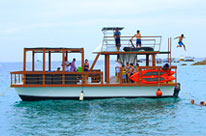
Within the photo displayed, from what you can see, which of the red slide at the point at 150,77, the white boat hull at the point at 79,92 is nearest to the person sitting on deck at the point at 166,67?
the red slide at the point at 150,77

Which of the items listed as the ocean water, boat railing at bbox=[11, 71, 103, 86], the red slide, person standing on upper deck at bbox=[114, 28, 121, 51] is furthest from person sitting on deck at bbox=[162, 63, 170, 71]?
boat railing at bbox=[11, 71, 103, 86]

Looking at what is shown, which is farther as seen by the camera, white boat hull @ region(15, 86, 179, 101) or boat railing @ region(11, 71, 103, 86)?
white boat hull @ region(15, 86, 179, 101)

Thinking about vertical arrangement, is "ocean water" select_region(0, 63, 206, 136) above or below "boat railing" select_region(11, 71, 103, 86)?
below

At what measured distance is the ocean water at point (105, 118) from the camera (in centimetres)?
1419

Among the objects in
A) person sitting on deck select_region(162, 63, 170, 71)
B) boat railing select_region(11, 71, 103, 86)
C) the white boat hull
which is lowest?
the white boat hull

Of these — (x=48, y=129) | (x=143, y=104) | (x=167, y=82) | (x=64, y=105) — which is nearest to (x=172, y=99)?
(x=167, y=82)

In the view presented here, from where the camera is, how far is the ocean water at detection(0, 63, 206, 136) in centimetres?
1419

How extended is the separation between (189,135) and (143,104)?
232 inches

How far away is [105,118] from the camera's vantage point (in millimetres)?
16312

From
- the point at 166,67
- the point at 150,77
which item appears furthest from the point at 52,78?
the point at 166,67

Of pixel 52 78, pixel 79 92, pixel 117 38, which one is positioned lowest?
pixel 79 92

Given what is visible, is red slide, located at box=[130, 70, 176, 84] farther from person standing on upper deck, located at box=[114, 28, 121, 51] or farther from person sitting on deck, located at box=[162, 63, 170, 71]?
person standing on upper deck, located at box=[114, 28, 121, 51]

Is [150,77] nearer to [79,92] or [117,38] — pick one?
[117,38]

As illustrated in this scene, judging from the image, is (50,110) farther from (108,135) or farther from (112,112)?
(108,135)
